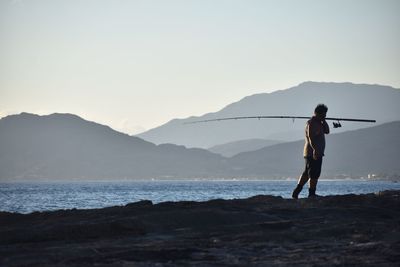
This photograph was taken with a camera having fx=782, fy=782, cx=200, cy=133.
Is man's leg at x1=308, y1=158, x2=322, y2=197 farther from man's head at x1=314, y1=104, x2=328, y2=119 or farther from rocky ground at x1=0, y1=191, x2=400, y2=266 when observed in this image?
rocky ground at x1=0, y1=191, x2=400, y2=266

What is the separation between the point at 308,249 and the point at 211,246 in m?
1.26

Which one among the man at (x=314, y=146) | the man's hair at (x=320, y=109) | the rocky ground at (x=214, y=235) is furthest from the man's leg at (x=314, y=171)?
the rocky ground at (x=214, y=235)

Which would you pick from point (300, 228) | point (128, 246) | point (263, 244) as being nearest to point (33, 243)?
point (128, 246)

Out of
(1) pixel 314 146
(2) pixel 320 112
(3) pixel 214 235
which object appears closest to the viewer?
(3) pixel 214 235

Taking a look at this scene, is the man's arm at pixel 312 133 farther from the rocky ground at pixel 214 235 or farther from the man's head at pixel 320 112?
the rocky ground at pixel 214 235

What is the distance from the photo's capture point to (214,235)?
1127 centimetres

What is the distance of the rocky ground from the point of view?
906 centimetres

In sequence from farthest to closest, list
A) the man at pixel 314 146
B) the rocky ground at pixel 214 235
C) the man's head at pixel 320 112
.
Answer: the man's head at pixel 320 112 < the man at pixel 314 146 < the rocky ground at pixel 214 235

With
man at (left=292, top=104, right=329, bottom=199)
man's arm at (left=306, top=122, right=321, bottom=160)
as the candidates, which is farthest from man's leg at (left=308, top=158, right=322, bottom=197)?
man's arm at (left=306, top=122, right=321, bottom=160)

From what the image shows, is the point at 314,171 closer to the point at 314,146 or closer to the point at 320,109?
the point at 314,146

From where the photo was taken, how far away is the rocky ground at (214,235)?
906 cm

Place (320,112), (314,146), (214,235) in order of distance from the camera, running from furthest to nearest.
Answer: (320,112) < (314,146) < (214,235)

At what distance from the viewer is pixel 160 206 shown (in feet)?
47.8

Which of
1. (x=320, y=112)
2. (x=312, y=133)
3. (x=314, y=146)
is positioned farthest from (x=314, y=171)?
(x=320, y=112)
